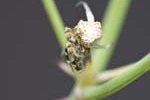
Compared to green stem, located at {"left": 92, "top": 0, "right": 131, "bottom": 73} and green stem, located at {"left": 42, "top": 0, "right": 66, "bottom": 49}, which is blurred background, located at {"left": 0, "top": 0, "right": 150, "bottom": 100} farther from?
green stem, located at {"left": 42, "top": 0, "right": 66, "bottom": 49}

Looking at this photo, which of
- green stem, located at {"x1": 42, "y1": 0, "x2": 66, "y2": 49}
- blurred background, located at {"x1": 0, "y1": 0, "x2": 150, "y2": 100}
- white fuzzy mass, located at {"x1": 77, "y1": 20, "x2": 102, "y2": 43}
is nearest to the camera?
white fuzzy mass, located at {"x1": 77, "y1": 20, "x2": 102, "y2": 43}

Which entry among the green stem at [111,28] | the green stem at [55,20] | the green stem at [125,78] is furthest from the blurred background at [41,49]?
the green stem at [125,78]

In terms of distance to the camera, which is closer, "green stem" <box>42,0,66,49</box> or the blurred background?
"green stem" <box>42,0,66,49</box>

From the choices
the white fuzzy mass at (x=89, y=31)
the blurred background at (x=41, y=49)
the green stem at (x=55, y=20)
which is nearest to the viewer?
the white fuzzy mass at (x=89, y=31)

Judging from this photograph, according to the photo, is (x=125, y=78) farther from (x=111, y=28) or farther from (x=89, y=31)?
(x=111, y=28)

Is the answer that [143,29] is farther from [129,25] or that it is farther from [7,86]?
[7,86]

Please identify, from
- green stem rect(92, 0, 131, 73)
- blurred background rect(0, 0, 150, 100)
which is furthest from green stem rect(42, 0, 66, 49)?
blurred background rect(0, 0, 150, 100)

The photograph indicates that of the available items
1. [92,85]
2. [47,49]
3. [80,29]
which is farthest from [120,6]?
[47,49]

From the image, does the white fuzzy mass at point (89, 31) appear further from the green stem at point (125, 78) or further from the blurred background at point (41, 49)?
the blurred background at point (41, 49)

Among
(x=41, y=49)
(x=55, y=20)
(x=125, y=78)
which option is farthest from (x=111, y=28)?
(x=41, y=49)
